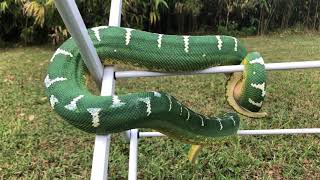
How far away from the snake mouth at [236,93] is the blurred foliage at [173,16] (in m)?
4.31

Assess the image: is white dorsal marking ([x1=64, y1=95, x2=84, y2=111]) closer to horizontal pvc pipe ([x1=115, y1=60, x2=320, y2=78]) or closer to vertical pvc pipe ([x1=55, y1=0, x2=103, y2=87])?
vertical pvc pipe ([x1=55, y1=0, x2=103, y2=87])

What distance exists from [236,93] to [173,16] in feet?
17.8

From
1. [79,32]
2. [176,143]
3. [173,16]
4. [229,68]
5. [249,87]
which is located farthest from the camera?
[173,16]

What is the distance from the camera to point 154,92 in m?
1.57

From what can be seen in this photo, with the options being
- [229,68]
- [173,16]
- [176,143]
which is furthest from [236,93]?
[173,16]

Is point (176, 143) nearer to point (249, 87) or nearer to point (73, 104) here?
Result: point (249, 87)

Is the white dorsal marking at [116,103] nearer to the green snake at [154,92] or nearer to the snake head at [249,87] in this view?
the green snake at [154,92]

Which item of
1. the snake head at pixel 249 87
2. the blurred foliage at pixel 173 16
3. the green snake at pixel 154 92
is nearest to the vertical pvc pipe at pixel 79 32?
the green snake at pixel 154 92

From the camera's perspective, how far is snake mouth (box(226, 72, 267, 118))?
1.97 metres

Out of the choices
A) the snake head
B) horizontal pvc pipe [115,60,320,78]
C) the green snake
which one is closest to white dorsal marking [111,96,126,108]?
the green snake

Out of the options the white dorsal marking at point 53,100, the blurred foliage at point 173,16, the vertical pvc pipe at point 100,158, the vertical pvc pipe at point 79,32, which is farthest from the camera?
the blurred foliage at point 173,16

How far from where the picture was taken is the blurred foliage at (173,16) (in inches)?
257

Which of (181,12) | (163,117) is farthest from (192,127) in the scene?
(181,12)

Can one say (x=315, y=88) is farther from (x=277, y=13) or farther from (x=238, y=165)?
(x=277, y=13)
